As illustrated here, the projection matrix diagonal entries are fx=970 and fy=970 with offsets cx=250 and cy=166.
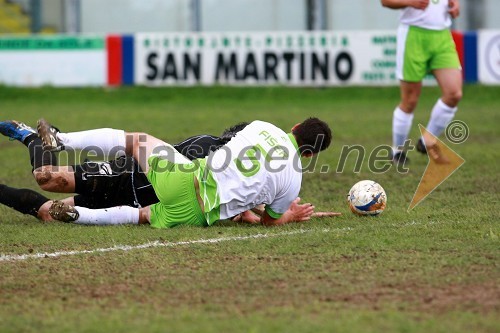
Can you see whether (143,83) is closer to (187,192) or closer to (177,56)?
(177,56)

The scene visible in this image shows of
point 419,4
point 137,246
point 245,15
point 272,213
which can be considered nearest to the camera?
point 137,246

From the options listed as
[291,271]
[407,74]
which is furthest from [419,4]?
[291,271]

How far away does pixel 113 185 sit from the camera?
7.93 metres

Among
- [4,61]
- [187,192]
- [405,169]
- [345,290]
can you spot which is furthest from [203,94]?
[345,290]

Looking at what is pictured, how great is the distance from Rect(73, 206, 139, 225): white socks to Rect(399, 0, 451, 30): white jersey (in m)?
4.86

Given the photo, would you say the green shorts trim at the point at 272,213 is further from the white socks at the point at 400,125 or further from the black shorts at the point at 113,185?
the white socks at the point at 400,125

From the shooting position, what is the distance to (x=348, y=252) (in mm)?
6566

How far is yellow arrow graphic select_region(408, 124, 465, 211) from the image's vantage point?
958 centimetres

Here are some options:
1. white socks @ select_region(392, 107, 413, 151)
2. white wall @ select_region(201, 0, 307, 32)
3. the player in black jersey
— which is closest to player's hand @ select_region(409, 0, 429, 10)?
white socks @ select_region(392, 107, 413, 151)

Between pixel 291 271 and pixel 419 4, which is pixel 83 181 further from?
pixel 419 4

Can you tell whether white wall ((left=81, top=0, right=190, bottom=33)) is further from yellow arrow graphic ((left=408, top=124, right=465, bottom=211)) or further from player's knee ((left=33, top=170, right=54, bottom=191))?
player's knee ((left=33, top=170, right=54, bottom=191))

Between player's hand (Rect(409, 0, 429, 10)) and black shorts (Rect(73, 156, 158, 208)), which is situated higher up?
player's hand (Rect(409, 0, 429, 10))

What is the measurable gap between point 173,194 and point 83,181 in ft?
2.76

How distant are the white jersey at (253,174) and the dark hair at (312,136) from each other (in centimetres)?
8
